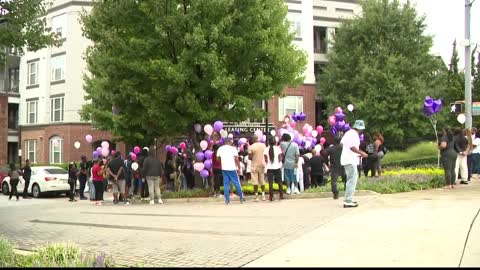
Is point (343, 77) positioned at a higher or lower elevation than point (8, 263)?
higher

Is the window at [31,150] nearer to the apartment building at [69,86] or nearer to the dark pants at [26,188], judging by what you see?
the apartment building at [69,86]

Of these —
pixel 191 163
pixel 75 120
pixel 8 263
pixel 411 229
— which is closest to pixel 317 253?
pixel 411 229

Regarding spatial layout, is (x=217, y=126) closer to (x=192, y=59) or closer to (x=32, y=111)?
(x=192, y=59)

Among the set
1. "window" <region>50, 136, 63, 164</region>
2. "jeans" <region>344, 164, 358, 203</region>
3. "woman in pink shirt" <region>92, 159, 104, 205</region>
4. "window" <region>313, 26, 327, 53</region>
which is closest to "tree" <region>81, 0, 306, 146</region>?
"woman in pink shirt" <region>92, 159, 104, 205</region>

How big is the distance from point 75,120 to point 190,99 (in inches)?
903

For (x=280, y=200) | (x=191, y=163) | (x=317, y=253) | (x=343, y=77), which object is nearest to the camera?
(x=317, y=253)

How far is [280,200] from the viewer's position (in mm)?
13992

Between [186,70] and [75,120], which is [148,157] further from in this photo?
[75,120]

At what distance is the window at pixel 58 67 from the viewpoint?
125ft

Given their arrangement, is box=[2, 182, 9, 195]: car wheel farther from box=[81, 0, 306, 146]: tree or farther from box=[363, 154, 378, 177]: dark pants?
box=[363, 154, 378, 177]: dark pants

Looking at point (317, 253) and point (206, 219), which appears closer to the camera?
point (317, 253)

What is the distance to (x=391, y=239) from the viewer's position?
7527 millimetres

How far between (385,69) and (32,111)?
25.9 meters

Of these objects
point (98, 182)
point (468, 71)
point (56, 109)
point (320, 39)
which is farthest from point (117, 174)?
point (320, 39)
